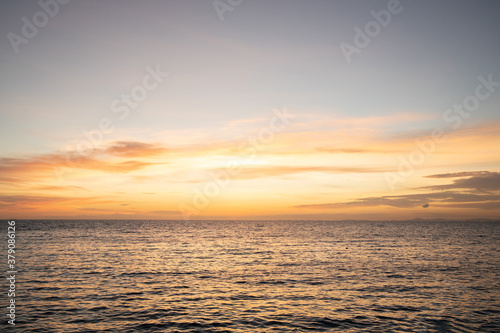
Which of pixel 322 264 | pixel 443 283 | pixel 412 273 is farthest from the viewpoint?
pixel 322 264

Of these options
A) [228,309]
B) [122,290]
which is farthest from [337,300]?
[122,290]

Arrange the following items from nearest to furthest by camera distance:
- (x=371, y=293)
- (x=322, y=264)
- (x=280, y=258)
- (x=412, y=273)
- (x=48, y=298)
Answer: (x=48, y=298), (x=371, y=293), (x=412, y=273), (x=322, y=264), (x=280, y=258)

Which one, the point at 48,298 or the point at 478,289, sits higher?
the point at 48,298

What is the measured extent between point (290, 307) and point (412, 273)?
2317 centimetres

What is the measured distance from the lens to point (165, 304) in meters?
26.8

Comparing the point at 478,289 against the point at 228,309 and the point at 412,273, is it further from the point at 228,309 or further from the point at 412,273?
the point at 228,309

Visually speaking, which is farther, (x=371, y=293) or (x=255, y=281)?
(x=255, y=281)

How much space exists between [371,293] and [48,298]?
100ft

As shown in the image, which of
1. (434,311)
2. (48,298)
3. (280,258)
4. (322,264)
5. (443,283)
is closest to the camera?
(434,311)

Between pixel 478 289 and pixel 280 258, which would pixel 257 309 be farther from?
pixel 280 258

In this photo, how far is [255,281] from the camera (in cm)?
3569

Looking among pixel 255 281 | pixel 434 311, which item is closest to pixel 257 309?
pixel 255 281

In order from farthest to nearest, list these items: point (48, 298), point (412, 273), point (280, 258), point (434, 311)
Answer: point (280, 258) → point (412, 273) → point (48, 298) → point (434, 311)

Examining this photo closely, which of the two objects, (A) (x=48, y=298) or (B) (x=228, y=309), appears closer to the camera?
(B) (x=228, y=309)
